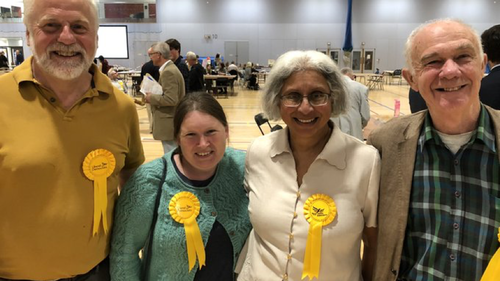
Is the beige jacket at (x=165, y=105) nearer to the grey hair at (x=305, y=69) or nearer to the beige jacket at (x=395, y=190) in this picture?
the grey hair at (x=305, y=69)

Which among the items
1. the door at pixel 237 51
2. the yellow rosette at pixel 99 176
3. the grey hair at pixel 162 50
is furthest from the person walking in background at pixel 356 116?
the door at pixel 237 51

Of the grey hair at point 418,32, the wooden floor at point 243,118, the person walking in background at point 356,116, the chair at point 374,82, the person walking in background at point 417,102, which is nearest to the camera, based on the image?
the grey hair at point 418,32

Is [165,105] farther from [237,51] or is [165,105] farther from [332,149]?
[237,51]

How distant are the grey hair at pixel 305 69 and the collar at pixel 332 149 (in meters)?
0.13

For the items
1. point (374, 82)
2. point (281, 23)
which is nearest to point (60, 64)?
point (374, 82)

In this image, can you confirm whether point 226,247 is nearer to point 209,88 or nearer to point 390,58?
point 209,88

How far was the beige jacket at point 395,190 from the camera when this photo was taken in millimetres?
1519

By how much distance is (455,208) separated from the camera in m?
1.44

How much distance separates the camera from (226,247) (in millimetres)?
1738

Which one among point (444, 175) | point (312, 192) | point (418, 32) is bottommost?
point (312, 192)

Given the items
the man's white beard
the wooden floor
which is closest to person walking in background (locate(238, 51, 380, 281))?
the man's white beard

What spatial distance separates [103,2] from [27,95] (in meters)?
23.0

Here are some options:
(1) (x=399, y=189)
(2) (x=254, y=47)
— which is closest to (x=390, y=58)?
(2) (x=254, y=47)

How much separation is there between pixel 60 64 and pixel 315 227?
125 centimetres
